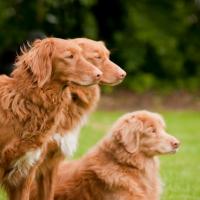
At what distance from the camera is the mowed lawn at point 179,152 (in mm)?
10977

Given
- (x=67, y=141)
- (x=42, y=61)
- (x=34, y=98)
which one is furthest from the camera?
(x=67, y=141)

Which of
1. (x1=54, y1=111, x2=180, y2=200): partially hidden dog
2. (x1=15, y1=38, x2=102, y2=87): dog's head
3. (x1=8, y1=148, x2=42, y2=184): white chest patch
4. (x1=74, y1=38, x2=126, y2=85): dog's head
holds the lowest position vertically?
(x1=8, y1=148, x2=42, y2=184): white chest patch

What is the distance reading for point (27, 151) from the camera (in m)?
8.22

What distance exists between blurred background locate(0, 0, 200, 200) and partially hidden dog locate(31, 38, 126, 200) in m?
13.1

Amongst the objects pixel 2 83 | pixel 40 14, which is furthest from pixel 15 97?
pixel 40 14

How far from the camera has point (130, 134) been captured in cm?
902

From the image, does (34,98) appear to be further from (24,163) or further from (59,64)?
(24,163)

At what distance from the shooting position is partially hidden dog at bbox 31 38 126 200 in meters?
9.02

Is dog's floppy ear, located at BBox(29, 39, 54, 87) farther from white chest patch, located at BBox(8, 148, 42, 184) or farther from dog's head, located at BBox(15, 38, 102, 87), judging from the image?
white chest patch, located at BBox(8, 148, 42, 184)

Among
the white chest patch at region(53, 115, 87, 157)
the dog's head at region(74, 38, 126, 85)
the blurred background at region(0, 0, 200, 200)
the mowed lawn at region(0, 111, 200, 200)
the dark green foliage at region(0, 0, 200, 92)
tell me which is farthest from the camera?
the dark green foliage at region(0, 0, 200, 92)

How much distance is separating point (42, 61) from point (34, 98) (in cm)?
41

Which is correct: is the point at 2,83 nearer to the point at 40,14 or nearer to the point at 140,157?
the point at 140,157

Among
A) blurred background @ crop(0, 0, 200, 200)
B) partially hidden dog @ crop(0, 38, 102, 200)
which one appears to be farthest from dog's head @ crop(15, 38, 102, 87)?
blurred background @ crop(0, 0, 200, 200)

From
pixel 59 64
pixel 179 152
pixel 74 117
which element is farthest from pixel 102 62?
pixel 179 152
